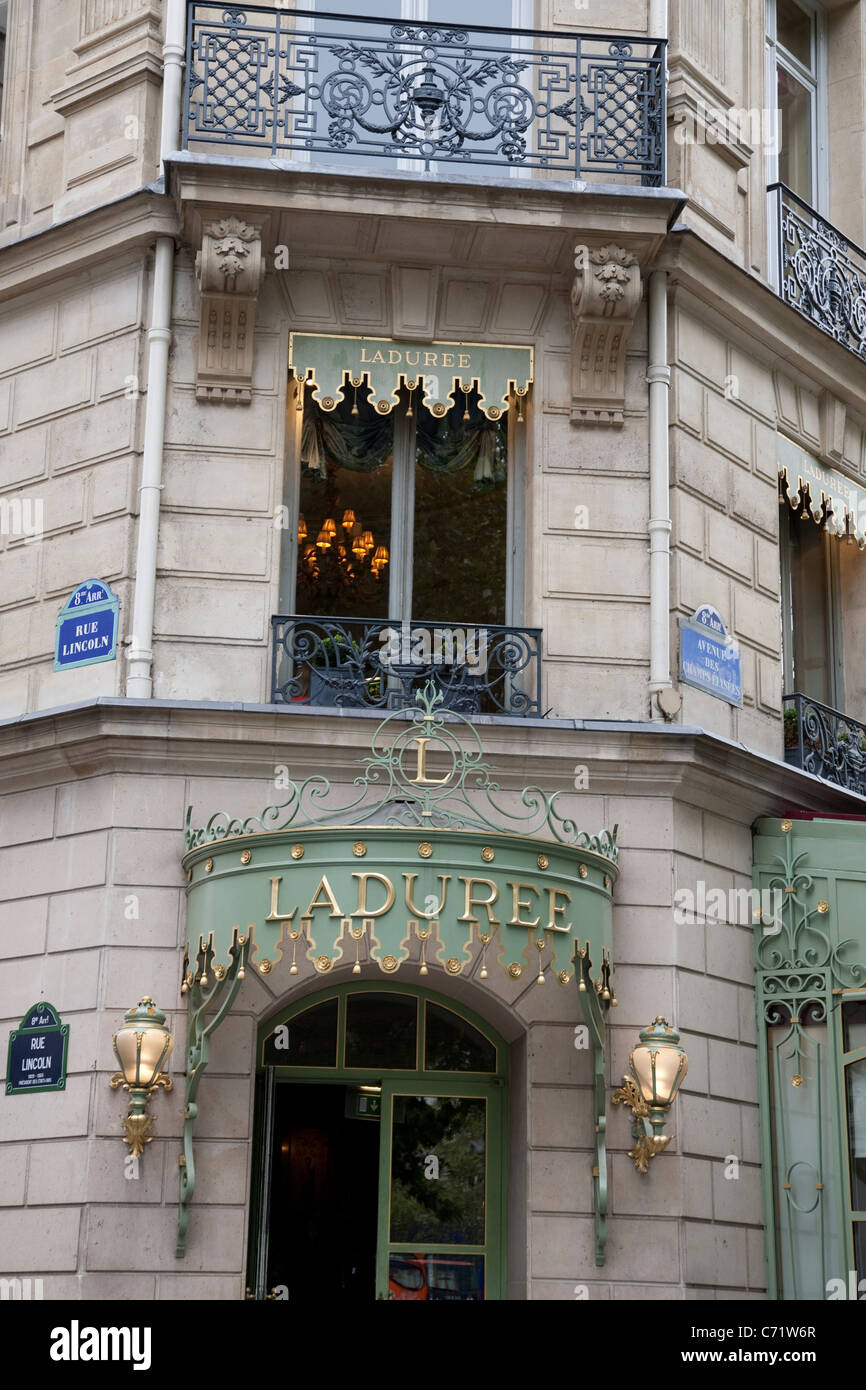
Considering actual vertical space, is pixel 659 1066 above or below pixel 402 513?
below

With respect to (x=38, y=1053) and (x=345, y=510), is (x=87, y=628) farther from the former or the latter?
(x=38, y=1053)

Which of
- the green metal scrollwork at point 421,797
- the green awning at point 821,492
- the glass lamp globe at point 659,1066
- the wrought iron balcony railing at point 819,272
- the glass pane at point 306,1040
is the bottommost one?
the glass lamp globe at point 659,1066

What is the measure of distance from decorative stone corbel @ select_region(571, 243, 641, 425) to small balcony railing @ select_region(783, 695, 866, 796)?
2.52 metres

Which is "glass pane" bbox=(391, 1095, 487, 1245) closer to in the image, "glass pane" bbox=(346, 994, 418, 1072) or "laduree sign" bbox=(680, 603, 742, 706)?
"glass pane" bbox=(346, 994, 418, 1072)

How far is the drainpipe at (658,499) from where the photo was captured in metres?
12.0

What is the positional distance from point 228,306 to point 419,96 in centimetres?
205

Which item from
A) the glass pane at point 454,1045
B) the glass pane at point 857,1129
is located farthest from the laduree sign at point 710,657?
the glass pane at point 454,1045

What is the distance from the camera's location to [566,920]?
413 inches

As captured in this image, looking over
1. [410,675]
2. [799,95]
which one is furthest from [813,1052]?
[799,95]

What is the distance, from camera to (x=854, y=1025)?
1176 cm

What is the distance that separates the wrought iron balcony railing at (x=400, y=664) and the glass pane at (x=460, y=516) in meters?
0.41

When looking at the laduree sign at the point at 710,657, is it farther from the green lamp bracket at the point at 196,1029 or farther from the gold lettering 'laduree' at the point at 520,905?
the green lamp bracket at the point at 196,1029

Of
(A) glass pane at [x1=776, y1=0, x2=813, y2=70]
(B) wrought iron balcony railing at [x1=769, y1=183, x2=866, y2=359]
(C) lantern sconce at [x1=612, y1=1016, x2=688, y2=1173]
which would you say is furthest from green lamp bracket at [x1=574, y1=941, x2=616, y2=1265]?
(A) glass pane at [x1=776, y1=0, x2=813, y2=70]

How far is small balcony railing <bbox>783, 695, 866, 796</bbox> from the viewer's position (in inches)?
515
